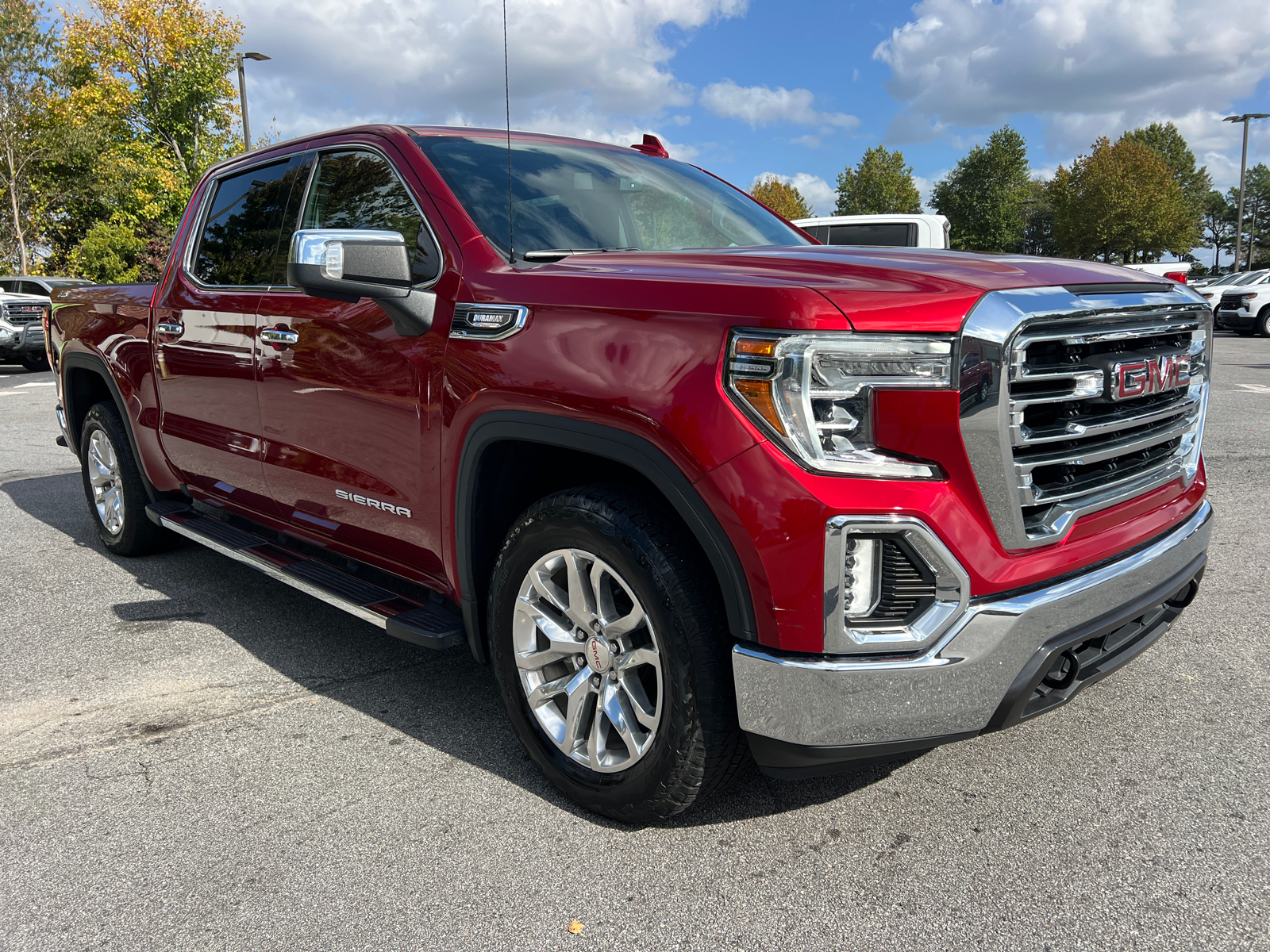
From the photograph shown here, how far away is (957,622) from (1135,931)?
0.80m

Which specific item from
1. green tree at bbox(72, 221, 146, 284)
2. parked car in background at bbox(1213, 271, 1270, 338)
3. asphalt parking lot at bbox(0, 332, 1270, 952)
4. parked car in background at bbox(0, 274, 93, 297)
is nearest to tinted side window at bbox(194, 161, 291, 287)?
asphalt parking lot at bbox(0, 332, 1270, 952)

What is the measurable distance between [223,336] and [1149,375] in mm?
3305

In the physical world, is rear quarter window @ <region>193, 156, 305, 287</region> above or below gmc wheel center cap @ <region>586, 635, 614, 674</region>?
above

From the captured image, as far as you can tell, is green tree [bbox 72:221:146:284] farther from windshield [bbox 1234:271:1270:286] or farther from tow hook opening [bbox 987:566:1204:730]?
tow hook opening [bbox 987:566:1204:730]

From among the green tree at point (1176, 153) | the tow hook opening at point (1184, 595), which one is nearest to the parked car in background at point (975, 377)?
the tow hook opening at point (1184, 595)

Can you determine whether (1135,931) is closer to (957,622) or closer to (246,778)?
(957,622)

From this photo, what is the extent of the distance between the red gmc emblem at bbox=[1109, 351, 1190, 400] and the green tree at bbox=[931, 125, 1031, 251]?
7097 centimetres

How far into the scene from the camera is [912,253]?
2.62 m

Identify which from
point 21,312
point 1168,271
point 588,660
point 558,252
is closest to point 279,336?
point 558,252

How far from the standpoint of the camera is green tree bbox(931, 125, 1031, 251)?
6944 cm

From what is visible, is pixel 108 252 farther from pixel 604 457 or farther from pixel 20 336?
pixel 604 457

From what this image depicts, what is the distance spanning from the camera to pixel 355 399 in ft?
10.2

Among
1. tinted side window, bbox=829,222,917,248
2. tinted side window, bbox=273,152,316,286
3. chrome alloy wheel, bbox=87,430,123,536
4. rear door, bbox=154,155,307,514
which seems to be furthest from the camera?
tinted side window, bbox=829,222,917,248

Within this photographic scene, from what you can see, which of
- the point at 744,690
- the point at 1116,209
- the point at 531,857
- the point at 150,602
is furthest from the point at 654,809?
the point at 1116,209
